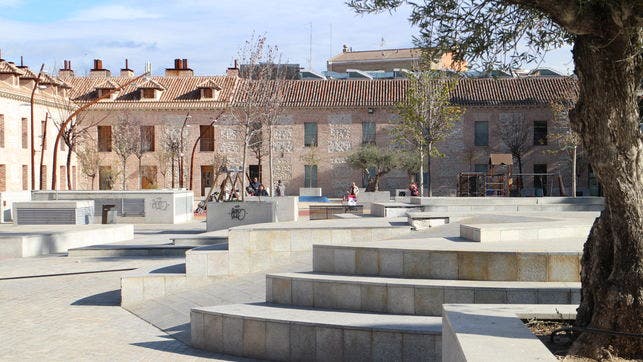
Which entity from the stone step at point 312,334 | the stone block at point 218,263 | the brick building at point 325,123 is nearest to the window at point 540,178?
the brick building at point 325,123

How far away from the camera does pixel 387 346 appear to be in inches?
292

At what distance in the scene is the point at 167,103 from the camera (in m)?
49.8

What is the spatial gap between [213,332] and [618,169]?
16.0ft

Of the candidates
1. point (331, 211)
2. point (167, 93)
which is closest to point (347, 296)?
point (331, 211)

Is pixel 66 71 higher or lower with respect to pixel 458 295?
higher

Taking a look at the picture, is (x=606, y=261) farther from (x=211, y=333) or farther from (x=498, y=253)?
(x=211, y=333)

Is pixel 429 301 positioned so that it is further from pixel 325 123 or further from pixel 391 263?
pixel 325 123

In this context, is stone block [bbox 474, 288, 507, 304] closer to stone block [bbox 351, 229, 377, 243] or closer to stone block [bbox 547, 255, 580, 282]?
stone block [bbox 547, 255, 580, 282]

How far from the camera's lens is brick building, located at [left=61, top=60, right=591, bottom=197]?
46969 mm

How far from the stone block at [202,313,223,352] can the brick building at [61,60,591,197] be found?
125ft

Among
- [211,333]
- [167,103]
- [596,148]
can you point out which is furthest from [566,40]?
[167,103]

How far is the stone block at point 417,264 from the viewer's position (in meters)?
8.81

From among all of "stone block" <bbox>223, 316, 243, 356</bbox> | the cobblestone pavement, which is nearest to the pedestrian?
the cobblestone pavement

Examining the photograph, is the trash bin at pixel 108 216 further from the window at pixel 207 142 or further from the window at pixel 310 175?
the window at pixel 207 142
